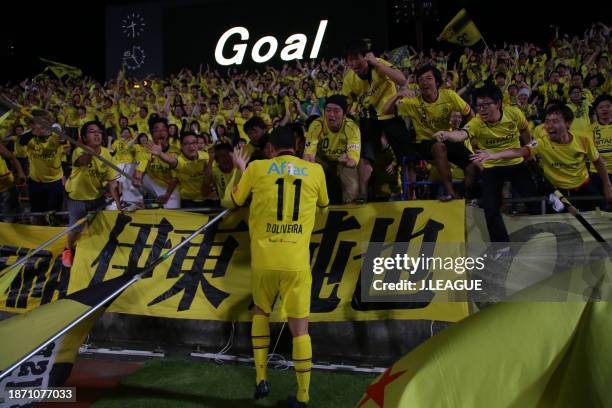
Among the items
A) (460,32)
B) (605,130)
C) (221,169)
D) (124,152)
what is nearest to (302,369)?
(221,169)

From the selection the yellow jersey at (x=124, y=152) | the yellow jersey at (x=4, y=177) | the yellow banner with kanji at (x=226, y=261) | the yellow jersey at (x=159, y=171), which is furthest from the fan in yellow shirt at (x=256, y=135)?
the yellow jersey at (x=124, y=152)

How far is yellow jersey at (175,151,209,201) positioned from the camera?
8.87 m

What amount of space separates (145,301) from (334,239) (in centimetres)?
228

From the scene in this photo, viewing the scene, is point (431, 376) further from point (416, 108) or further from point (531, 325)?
point (416, 108)

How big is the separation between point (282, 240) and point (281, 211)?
0.25m

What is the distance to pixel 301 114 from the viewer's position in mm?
14281

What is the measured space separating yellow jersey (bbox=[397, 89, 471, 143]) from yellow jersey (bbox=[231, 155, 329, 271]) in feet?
8.82

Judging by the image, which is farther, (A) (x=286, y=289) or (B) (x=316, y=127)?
(B) (x=316, y=127)

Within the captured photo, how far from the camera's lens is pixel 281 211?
4.68 meters

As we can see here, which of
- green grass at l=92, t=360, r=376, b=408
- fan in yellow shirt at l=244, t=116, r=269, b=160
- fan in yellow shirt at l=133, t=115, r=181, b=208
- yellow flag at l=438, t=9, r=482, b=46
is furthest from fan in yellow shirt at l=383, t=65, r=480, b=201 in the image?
yellow flag at l=438, t=9, r=482, b=46

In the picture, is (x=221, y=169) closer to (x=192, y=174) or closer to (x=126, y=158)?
(x=192, y=174)

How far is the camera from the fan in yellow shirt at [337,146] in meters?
6.64

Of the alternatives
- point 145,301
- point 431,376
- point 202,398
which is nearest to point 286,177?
point 202,398

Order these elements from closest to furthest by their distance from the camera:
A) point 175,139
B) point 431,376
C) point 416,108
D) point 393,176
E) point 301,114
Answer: point 431,376
point 416,108
point 393,176
point 175,139
point 301,114
